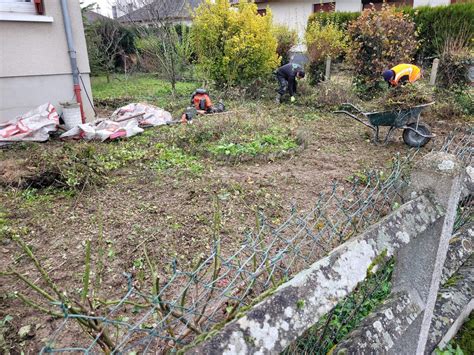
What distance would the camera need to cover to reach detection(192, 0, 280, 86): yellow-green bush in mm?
9797

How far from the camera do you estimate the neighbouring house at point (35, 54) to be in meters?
6.35

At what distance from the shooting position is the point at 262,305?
3.15 ft

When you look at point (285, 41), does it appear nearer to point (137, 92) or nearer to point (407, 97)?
point (137, 92)

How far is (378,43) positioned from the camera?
366 inches

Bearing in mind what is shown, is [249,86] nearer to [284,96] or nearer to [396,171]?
[284,96]

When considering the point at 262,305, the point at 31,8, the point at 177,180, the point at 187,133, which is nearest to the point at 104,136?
the point at 187,133

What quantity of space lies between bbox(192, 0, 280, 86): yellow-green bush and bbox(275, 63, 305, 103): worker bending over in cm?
84

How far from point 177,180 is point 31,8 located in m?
4.96

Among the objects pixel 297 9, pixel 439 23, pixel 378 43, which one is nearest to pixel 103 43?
pixel 297 9

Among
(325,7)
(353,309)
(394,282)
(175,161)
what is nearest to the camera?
(394,282)

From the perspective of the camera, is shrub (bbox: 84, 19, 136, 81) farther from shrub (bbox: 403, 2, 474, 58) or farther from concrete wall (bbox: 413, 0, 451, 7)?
concrete wall (bbox: 413, 0, 451, 7)

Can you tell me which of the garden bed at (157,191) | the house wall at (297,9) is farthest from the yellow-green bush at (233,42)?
the house wall at (297,9)

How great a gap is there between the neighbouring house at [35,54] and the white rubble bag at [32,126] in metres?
0.44

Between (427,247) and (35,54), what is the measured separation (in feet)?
24.1
